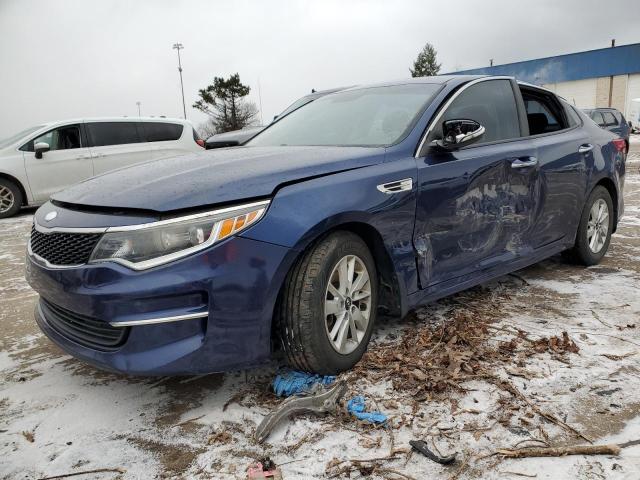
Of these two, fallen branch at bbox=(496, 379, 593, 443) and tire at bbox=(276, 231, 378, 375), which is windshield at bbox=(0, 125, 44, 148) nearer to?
tire at bbox=(276, 231, 378, 375)

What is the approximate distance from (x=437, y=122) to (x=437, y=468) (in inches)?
76.6

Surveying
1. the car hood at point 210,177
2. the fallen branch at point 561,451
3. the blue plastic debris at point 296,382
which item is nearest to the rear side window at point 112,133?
the car hood at point 210,177

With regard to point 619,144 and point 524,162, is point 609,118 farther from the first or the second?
point 524,162

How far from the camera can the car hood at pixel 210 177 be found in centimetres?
229

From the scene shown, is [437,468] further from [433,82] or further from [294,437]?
[433,82]

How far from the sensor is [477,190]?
3260mm

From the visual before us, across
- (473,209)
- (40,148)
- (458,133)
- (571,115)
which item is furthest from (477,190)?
(40,148)

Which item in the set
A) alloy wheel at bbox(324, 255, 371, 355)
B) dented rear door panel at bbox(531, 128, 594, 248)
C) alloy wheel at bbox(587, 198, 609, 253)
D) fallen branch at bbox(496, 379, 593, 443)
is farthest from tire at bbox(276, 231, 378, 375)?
alloy wheel at bbox(587, 198, 609, 253)

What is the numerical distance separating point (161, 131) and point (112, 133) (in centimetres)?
96

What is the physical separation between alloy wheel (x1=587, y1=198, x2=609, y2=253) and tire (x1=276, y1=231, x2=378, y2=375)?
8.72 feet

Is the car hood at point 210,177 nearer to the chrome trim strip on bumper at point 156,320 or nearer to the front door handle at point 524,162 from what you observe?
the chrome trim strip on bumper at point 156,320

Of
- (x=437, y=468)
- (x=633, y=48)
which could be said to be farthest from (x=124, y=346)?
(x=633, y=48)

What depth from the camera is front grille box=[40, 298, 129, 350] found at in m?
2.29

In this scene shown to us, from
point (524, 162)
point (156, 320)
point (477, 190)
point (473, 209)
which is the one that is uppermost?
point (524, 162)
